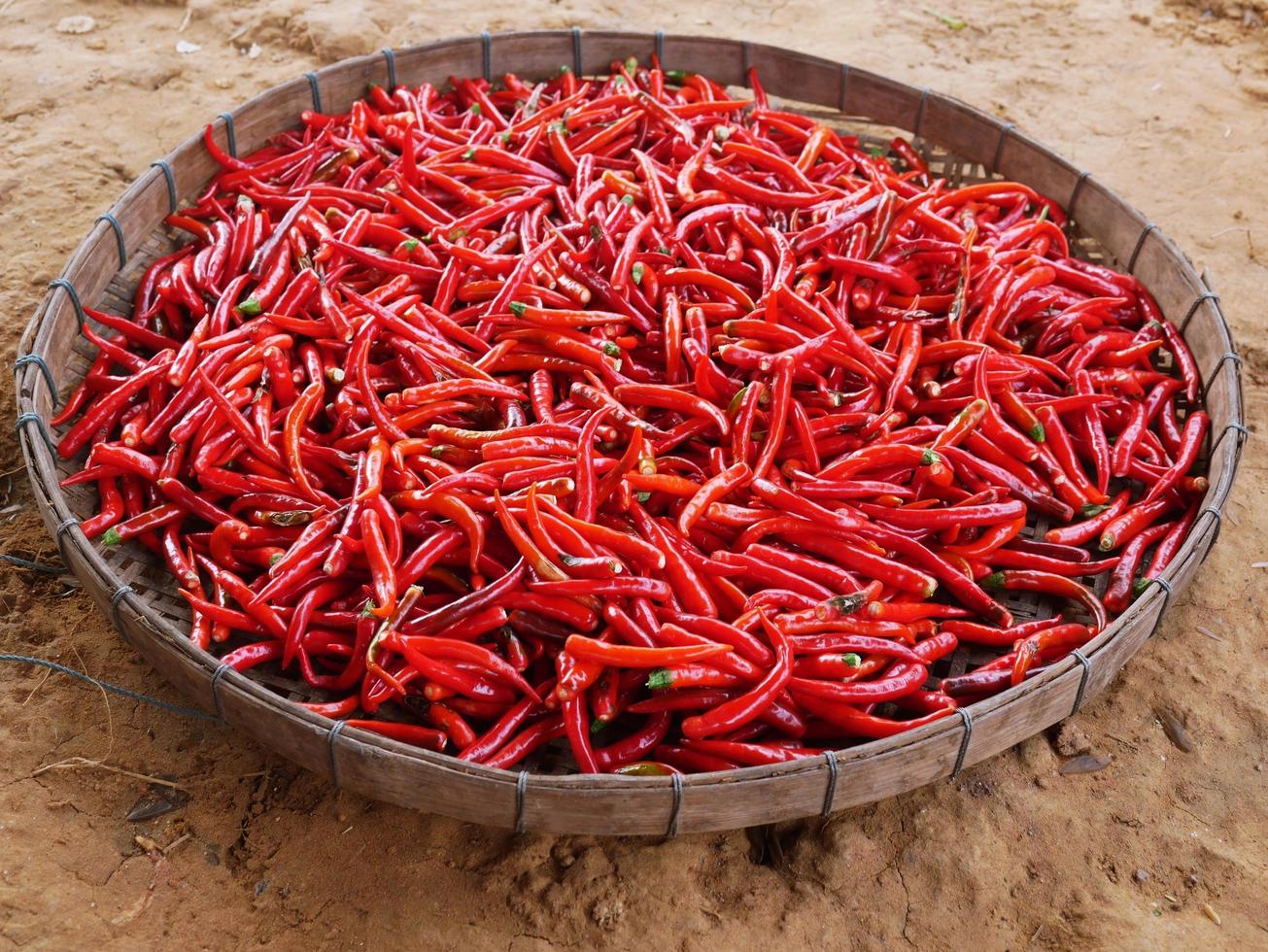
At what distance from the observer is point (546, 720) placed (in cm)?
329

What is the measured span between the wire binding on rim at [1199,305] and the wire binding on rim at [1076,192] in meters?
0.91

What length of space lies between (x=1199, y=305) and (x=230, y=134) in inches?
179

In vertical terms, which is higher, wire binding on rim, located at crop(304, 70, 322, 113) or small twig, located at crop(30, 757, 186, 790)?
wire binding on rim, located at crop(304, 70, 322, 113)

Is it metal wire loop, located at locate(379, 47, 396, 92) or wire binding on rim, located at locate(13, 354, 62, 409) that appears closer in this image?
wire binding on rim, located at locate(13, 354, 62, 409)

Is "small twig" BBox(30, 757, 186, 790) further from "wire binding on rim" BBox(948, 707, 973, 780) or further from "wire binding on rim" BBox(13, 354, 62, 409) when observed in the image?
"wire binding on rim" BBox(948, 707, 973, 780)

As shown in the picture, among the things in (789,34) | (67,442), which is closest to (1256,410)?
(789,34)

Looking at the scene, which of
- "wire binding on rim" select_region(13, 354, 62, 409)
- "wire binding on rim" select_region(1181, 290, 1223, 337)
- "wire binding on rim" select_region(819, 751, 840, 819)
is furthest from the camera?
"wire binding on rim" select_region(1181, 290, 1223, 337)

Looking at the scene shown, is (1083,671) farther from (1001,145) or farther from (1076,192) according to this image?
(1001,145)

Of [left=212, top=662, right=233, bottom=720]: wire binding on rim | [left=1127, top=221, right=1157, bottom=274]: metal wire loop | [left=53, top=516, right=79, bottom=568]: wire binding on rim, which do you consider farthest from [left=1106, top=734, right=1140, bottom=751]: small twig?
[left=53, top=516, right=79, bottom=568]: wire binding on rim

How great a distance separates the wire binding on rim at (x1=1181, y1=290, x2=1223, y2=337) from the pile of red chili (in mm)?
82

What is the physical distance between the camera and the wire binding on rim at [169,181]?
4.83 metres

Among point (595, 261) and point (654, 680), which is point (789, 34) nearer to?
point (595, 261)

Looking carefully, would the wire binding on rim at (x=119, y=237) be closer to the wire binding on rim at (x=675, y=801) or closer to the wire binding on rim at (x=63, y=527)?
the wire binding on rim at (x=63, y=527)

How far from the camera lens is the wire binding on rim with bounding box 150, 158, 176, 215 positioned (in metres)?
4.83
